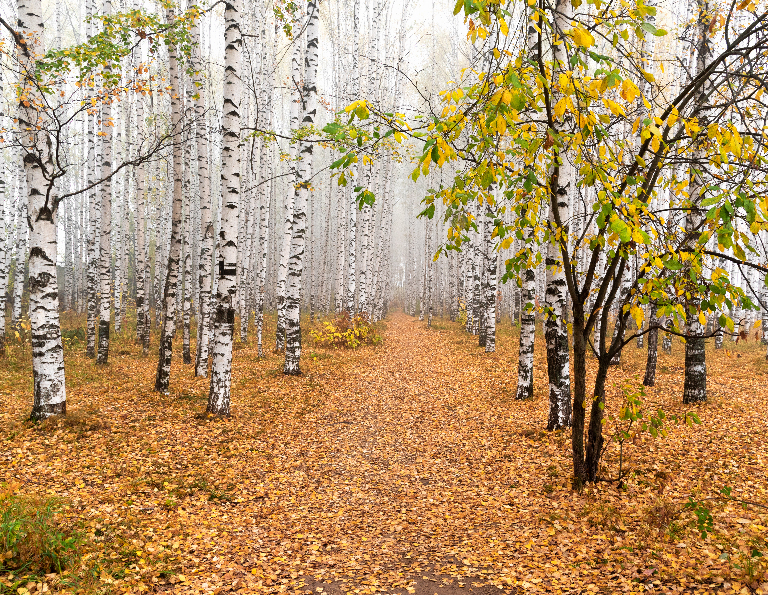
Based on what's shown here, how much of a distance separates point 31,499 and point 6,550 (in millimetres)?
1007

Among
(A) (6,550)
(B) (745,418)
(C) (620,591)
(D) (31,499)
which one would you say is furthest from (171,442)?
(B) (745,418)

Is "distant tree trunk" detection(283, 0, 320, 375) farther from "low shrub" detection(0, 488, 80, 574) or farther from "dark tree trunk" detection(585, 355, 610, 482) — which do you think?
"dark tree trunk" detection(585, 355, 610, 482)

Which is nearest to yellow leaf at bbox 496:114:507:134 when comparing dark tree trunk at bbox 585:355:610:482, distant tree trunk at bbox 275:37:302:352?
dark tree trunk at bbox 585:355:610:482

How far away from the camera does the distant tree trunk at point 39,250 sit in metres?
7.04

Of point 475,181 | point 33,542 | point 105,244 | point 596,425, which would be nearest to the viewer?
point 33,542

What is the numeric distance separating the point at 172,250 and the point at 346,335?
8.24m

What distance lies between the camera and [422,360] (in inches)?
635

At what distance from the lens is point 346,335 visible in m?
17.5

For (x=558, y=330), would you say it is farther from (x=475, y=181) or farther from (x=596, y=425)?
(x=475, y=181)

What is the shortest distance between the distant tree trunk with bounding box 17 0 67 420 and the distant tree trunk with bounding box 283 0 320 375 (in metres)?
5.94

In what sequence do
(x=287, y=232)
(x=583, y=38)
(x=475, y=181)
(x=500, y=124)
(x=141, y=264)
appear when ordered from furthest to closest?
(x=141, y=264) → (x=287, y=232) → (x=475, y=181) → (x=500, y=124) → (x=583, y=38)

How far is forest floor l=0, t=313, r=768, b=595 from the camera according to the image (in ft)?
13.8

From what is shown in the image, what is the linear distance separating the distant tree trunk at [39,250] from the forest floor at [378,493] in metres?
0.63

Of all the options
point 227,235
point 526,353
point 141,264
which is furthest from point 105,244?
point 526,353
